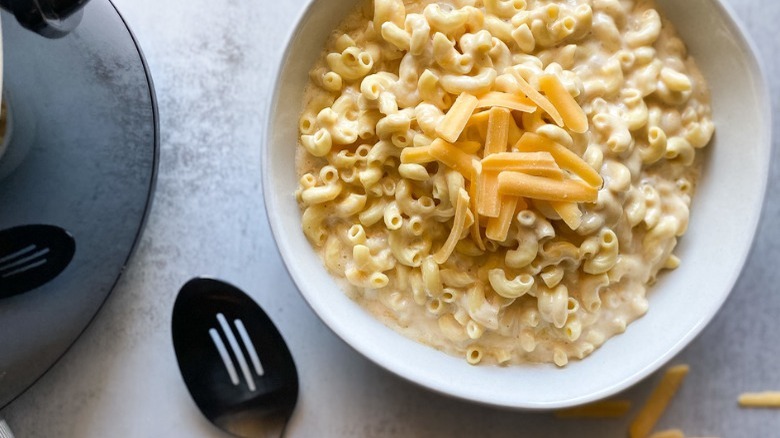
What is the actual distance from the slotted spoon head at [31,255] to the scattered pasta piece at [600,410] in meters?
1.07

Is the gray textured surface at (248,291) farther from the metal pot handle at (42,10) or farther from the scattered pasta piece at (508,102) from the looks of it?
the scattered pasta piece at (508,102)

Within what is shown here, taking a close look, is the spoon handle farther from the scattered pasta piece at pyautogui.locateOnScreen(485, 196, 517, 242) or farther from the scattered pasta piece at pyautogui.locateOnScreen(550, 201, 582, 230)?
the scattered pasta piece at pyautogui.locateOnScreen(550, 201, 582, 230)

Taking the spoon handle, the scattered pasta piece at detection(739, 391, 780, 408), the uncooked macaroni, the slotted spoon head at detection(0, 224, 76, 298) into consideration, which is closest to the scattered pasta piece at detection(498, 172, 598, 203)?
the uncooked macaroni

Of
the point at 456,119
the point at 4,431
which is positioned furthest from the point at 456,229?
the point at 4,431

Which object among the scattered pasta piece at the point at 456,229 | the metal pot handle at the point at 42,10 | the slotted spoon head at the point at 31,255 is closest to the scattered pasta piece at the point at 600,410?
the scattered pasta piece at the point at 456,229

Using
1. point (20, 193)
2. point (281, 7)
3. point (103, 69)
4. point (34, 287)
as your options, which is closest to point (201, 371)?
point (34, 287)

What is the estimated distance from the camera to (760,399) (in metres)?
1.66

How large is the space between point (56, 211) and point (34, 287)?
0.51 ft

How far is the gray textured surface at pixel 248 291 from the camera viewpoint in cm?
163

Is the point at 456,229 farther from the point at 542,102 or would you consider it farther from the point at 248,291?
the point at 248,291

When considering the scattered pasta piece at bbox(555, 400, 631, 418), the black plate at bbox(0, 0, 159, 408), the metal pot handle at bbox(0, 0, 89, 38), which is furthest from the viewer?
the scattered pasta piece at bbox(555, 400, 631, 418)

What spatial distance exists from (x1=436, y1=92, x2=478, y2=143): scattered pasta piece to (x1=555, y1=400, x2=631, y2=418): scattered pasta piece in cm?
70

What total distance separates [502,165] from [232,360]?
2.35 feet

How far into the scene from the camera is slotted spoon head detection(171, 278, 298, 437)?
5.23ft
